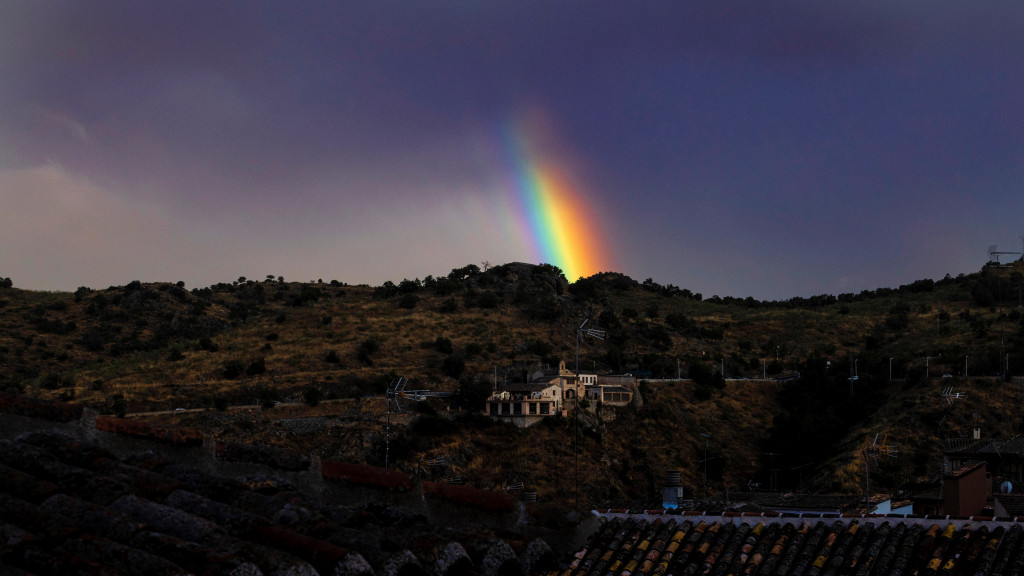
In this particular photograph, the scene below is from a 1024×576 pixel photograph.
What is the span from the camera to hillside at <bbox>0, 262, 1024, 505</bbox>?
206ft

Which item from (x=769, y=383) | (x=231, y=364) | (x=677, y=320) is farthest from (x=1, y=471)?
(x=677, y=320)

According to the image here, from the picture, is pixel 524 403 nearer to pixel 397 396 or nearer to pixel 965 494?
pixel 397 396

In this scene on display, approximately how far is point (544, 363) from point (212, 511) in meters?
77.9

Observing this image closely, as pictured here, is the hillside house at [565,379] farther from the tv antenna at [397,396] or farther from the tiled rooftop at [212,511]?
the tiled rooftop at [212,511]

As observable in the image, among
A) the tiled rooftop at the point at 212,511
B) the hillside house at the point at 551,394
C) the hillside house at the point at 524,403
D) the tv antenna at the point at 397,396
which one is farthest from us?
the hillside house at the point at 551,394

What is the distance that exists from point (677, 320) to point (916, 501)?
244 ft

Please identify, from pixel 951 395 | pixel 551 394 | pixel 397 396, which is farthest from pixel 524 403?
pixel 951 395

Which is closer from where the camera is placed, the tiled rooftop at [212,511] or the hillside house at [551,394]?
the tiled rooftop at [212,511]

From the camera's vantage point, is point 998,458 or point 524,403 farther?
point 524,403

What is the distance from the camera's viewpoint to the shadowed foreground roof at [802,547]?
8664 mm

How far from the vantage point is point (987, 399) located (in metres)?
69.7

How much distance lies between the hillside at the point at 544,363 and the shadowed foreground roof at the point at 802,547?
3339 cm

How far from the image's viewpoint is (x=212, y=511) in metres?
5.92

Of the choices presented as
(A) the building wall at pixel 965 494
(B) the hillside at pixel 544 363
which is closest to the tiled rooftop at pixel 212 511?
(A) the building wall at pixel 965 494
